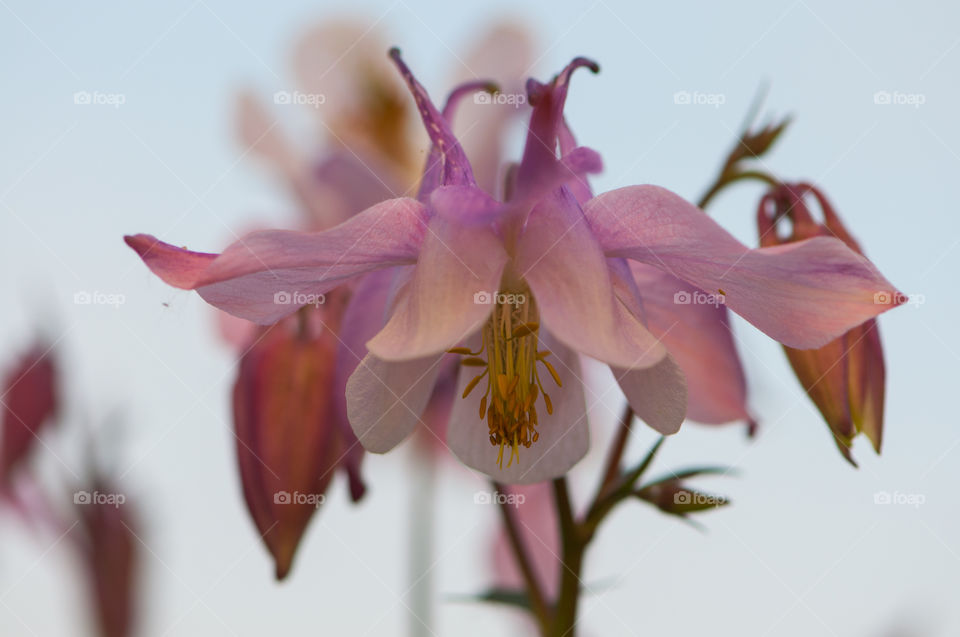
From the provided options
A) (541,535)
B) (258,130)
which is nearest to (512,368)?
(541,535)

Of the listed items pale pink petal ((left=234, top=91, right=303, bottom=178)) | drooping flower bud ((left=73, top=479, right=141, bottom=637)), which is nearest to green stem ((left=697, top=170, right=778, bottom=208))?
drooping flower bud ((left=73, top=479, right=141, bottom=637))

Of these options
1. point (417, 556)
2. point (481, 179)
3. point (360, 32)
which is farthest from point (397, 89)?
point (417, 556)

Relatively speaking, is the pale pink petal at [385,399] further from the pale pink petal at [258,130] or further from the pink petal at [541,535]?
the pale pink petal at [258,130]

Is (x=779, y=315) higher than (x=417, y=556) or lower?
higher

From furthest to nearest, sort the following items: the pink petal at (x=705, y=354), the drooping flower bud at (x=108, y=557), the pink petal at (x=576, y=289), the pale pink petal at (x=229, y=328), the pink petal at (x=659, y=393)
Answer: the pale pink petal at (x=229, y=328) → the drooping flower bud at (x=108, y=557) → the pink petal at (x=705, y=354) → the pink petal at (x=659, y=393) → the pink petal at (x=576, y=289)

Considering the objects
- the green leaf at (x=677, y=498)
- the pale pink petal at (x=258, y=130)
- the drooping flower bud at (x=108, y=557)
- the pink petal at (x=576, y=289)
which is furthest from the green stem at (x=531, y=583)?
the pale pink petal at (x=258, y=130)

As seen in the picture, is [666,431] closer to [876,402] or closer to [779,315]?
[779,315]
